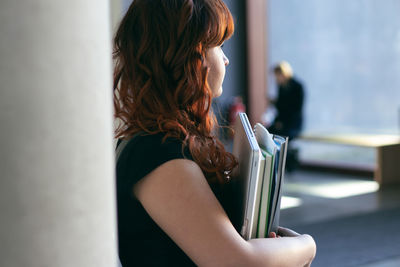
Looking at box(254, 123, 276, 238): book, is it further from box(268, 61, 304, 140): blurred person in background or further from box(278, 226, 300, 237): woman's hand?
box(268, 61, 304, 140): blurred person in background

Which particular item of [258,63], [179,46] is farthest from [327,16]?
[179,46]

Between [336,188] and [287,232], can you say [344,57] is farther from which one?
[287,232]

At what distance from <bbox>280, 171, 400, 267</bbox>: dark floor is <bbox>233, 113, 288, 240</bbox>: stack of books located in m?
3.00

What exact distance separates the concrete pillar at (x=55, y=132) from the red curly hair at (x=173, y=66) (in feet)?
0.74

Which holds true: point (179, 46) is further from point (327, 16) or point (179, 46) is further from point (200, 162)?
point (327, 16)

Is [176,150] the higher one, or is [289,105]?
[176,150]

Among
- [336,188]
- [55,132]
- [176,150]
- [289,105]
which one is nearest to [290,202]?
[336,188]

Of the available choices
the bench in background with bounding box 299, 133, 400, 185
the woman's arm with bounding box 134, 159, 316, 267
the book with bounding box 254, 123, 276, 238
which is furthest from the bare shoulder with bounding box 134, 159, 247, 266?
the bench in background with bounding box 299, 133, 400, 185

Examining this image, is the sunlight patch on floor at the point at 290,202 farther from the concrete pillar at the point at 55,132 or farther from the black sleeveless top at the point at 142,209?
the concrete pillar at the point at 55,132

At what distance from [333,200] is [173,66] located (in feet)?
17.5

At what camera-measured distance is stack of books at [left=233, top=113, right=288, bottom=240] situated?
991 millimetres

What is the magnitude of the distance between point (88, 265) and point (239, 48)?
902cm

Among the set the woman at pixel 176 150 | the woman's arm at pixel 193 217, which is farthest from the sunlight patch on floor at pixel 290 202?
the woman's arm at pixel 193 217

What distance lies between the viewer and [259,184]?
1.04m
